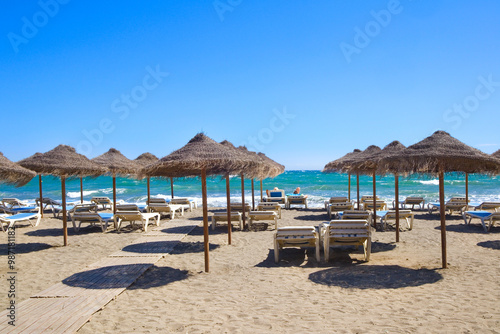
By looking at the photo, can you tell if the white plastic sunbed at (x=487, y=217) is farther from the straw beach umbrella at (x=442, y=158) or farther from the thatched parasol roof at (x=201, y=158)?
the thatched parasol roof at (x=201, y=158)

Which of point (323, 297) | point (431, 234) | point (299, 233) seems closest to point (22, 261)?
Answer: point (299, 233)

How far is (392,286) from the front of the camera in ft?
15.0

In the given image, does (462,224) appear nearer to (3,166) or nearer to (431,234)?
(431,234)

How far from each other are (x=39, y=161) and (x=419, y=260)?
26.7ft

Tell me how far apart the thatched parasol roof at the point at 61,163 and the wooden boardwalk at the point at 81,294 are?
8.02 ft

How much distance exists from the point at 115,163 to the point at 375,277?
8.95 meters

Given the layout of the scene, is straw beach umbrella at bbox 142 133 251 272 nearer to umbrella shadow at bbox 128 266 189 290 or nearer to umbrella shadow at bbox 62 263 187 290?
umbrella shadow at bbox 128 266 189 290

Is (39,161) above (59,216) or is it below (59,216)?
above

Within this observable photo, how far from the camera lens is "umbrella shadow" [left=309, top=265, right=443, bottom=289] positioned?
466cm

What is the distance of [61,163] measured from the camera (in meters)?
7.99

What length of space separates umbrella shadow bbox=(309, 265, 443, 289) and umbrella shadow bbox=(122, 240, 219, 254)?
9.51 ft

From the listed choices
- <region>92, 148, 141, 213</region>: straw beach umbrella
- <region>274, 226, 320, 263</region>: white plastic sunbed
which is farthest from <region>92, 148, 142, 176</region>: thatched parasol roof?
<region>274, 226, 320, 263</region>: white plastic sunbed

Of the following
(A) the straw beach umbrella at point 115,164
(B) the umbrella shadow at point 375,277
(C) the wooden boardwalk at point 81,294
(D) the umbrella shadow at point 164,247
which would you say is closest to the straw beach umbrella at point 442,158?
(B) the umbrella shadow at point 375,277

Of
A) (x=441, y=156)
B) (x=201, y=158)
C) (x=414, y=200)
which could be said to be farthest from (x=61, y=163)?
(x=414, y=200)
